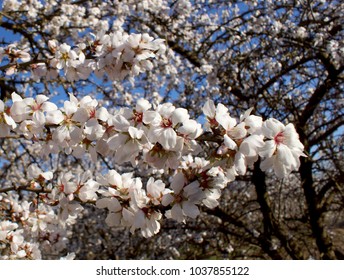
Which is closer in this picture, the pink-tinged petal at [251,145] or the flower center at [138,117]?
the pink-tinged petal at [251,145]

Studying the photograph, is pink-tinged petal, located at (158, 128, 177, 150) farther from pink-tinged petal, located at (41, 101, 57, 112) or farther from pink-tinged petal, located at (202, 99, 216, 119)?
pink-tinged petal, located at (41, 101, 57, 112)

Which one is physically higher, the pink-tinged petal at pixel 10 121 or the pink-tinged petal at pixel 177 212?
the pink-tinged petal at pixel 10 121

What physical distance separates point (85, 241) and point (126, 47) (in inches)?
249

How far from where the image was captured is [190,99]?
5613mm

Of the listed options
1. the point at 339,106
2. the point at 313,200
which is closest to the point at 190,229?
the point at 313,200

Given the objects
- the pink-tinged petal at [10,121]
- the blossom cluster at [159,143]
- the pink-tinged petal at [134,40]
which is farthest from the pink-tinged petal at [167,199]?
the pink-tinged petal at [134,40]

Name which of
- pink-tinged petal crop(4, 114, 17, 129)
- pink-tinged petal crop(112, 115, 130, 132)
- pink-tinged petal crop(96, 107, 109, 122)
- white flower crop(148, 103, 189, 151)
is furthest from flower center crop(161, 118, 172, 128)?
pink-tinged petal crop(4, 114, 17, 129)

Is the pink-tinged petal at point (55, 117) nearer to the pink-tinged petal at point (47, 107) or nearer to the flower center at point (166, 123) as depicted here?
the pink-tinged petal at point (47, 107)

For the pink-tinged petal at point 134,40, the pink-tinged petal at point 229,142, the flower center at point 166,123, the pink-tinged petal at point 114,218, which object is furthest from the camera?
the pink-tinged petal at point 134,40

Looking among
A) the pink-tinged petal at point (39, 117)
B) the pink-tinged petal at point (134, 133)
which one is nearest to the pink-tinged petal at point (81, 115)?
the pink-tinged petal at point (39, 117)

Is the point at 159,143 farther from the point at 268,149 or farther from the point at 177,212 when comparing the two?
the point at 268,149

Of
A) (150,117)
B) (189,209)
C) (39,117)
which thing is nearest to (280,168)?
(189,209)

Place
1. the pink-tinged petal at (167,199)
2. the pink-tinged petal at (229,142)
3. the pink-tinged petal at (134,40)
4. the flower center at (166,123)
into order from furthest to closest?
the pink-tinged petal at (134,40) < the pink-tinged petal at (167,199) < the flower center at (166,123) < the pink-tinged petal at (229,142)

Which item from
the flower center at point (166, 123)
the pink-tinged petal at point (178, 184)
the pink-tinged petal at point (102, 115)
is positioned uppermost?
the flower center at point (166, 123)
